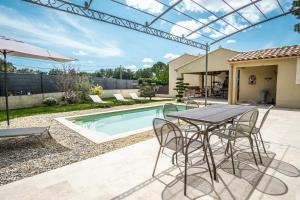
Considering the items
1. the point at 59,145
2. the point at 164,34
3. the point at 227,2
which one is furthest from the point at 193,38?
the point at 59,145

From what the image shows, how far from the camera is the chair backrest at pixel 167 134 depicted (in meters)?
2.59

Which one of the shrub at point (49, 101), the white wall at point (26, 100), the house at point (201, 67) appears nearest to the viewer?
the white wall at point (26, 100)

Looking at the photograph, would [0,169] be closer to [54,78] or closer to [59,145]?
[59,145]

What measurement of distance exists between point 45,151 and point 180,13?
22.7 feet

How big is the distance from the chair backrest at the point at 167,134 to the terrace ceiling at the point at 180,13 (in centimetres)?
558

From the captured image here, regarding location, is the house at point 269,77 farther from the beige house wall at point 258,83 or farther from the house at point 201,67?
the house at point 201,67

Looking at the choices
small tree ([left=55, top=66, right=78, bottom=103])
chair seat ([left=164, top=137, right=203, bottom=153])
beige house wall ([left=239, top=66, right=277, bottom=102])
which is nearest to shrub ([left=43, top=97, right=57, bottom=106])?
small tree ([left=55, top=66, right=78, bottom=103])

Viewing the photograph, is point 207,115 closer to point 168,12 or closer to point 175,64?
point 168,12

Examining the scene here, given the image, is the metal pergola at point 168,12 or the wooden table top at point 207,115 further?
the metal pergola at point 168,12

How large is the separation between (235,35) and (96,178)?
32.4ft

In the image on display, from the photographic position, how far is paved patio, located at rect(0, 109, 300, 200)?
92.4 inches

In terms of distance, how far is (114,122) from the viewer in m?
8.27

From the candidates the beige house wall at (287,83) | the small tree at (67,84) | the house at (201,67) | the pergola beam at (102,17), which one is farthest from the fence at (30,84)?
the beige house wall at (287,83)

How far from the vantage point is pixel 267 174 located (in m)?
2.85
